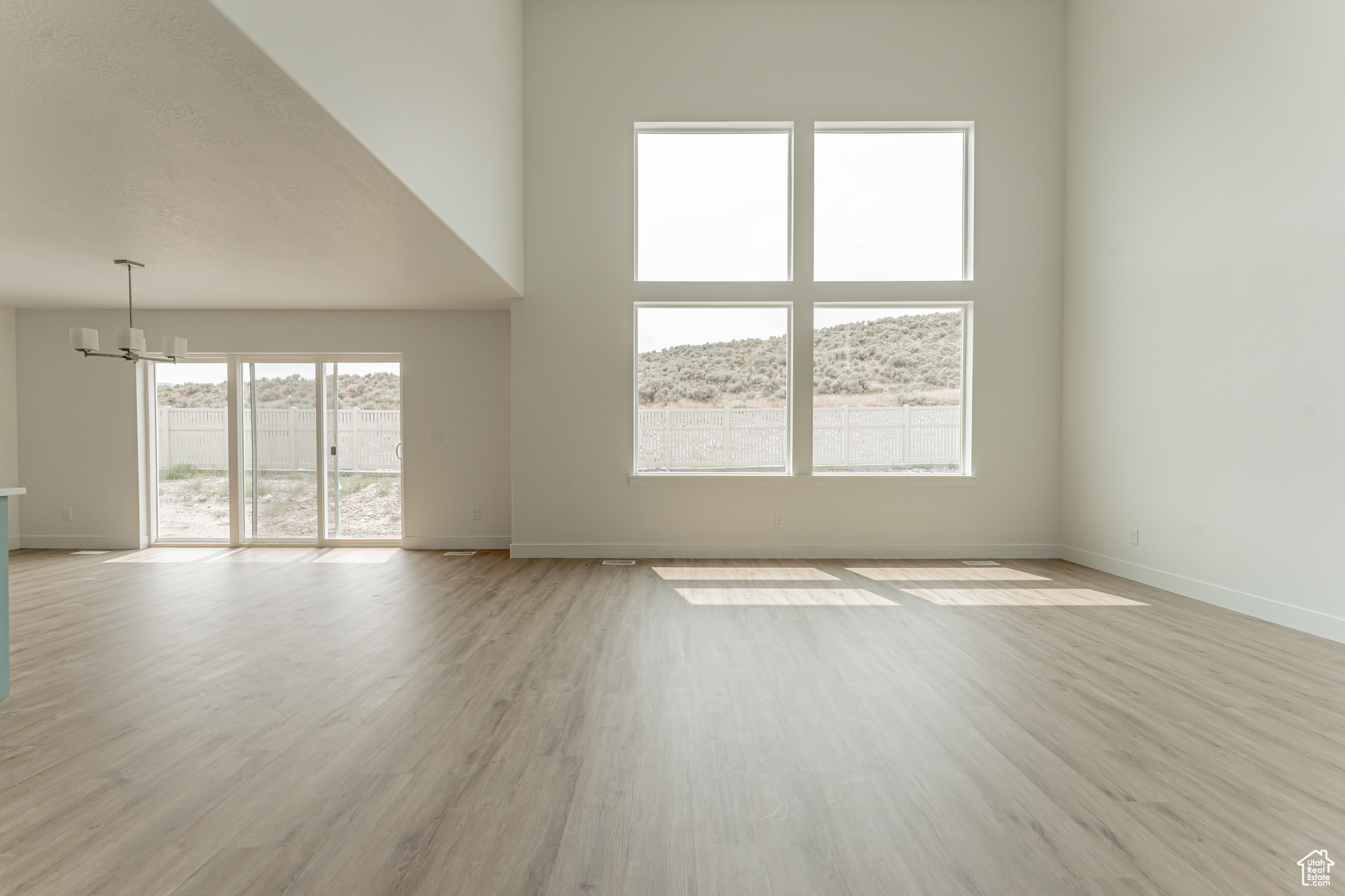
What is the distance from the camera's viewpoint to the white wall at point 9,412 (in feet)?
22.9

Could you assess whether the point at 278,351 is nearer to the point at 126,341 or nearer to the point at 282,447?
the point at 282,447

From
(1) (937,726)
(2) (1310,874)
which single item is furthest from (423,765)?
(2) (1310,874)

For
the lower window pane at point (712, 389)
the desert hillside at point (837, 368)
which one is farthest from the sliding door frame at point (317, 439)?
the desert hillside at point (837, 368)

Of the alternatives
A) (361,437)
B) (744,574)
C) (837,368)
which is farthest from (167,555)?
(837,368)

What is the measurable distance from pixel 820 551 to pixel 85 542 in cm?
787

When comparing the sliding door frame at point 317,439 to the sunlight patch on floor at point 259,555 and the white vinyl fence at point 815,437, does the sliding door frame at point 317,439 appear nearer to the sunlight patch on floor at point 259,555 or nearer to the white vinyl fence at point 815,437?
the sunlight patch on floor at point 259,555

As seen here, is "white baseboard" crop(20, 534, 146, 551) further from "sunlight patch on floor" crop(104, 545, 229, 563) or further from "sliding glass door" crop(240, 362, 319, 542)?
"sliding glass door" crop(240, 362, 319, 542)

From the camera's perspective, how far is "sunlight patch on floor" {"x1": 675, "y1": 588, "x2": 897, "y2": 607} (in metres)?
4.71

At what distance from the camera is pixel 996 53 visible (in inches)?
247

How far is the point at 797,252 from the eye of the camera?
6371 millimetres

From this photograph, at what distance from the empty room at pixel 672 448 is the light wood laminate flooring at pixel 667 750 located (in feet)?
0.08

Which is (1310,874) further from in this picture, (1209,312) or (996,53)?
(996,53)

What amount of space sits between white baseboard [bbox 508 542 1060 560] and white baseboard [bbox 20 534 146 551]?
182 inches

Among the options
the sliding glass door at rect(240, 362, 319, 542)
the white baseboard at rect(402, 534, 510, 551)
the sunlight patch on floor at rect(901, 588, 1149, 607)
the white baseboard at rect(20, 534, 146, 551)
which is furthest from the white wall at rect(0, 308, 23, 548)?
the sunlight patch on floor at rect(901, 588, 1149, 607)
